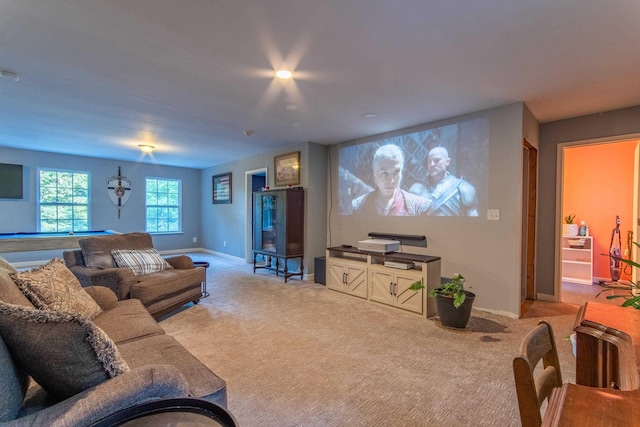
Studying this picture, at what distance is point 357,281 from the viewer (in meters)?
4.18

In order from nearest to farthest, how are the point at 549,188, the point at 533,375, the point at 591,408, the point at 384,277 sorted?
the point at 591,408, the point at 533,375, the point at 384,277, the point at 549,188

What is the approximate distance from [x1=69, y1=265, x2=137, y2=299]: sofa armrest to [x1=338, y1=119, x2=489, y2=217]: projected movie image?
3267mm

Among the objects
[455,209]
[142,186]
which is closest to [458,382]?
[455,209]

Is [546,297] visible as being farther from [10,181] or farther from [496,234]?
[10,181]

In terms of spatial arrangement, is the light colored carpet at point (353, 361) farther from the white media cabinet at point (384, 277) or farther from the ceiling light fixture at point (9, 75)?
the ceiling light fixture at point (9, 75)

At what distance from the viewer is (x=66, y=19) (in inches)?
75.1

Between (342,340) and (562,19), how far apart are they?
2.81 metres

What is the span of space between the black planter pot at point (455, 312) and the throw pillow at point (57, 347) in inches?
112

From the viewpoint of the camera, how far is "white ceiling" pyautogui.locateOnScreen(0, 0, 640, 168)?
1829 millimetres

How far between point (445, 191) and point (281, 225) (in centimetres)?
261

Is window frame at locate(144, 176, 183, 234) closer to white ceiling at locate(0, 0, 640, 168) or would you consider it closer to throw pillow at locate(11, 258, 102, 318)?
white ceiling at locate(0, 0, 640, 168)

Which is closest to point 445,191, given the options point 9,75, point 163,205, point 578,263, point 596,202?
point 578,263

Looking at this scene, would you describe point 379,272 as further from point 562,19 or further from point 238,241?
point 238,241

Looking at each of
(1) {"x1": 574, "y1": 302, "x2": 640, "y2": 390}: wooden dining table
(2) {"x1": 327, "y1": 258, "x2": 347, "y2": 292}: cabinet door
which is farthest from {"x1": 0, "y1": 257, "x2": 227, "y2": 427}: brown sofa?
(2) {"x1": 327, "y1": 258, "x2": 347, "y2": 292}: cabinet door
